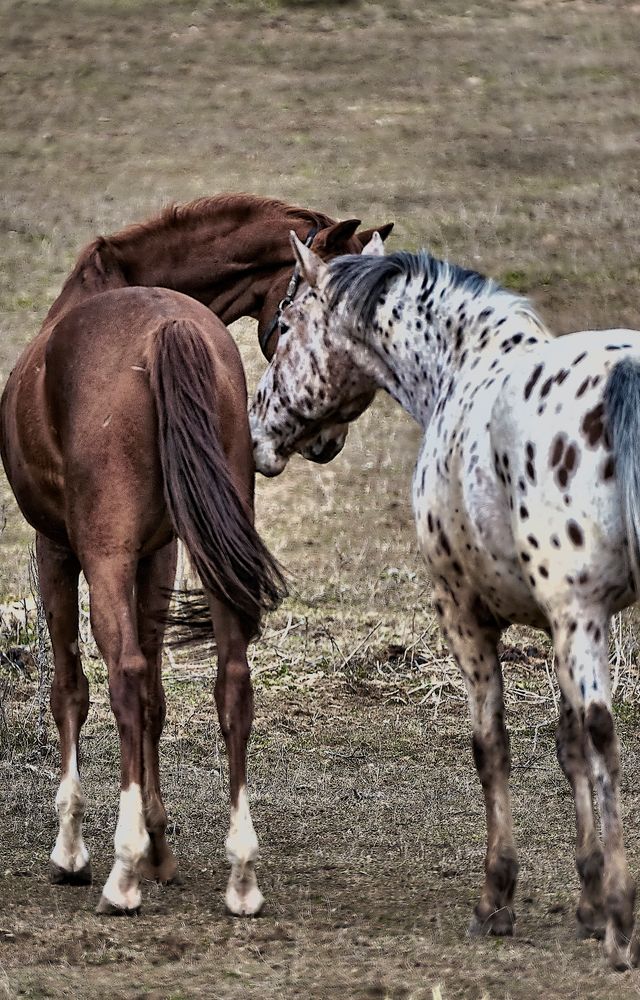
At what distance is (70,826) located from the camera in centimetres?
493

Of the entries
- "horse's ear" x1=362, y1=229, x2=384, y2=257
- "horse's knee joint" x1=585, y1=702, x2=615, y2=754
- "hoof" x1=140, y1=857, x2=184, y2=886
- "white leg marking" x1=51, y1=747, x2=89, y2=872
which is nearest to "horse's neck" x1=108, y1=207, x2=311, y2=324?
"horse's ear" x1=362, y1=229, x2=384, y2=257

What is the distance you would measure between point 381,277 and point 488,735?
163 cm

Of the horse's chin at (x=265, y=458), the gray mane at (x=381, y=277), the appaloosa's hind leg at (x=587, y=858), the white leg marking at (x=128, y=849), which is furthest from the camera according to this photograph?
the horse's chin at (x=265, y=458)

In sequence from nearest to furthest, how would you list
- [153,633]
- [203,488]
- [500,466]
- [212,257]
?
[500,466], [203,488], [153,633], [212,257]

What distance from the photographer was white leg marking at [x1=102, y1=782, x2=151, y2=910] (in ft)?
14.1

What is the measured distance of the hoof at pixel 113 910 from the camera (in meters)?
4.35

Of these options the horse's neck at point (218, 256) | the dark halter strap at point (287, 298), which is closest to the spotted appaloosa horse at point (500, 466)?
the dark halter strap at point (287, 298)

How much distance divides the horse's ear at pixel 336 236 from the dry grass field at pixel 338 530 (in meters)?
2.42

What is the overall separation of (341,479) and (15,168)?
7337 millimetres

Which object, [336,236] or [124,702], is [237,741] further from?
[336,236]

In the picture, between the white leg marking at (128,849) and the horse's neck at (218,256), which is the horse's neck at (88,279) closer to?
the horse's neck at (218,256)

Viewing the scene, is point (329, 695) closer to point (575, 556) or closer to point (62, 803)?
point (62, 803)

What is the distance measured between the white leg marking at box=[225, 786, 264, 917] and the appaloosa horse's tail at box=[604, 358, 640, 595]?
1.61m

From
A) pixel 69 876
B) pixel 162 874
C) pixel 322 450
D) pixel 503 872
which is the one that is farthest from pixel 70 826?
pixel 322 450
